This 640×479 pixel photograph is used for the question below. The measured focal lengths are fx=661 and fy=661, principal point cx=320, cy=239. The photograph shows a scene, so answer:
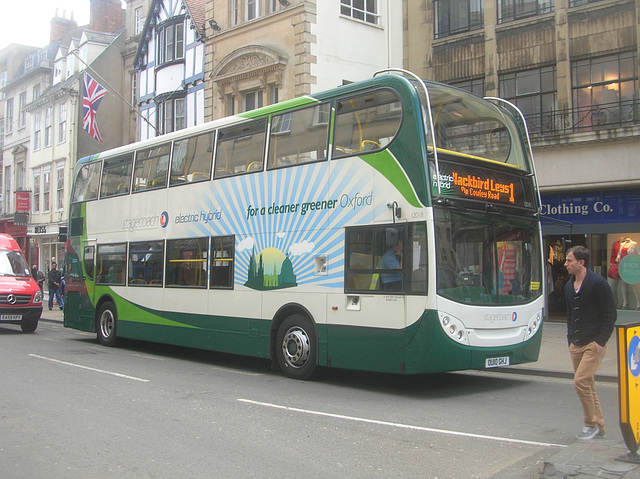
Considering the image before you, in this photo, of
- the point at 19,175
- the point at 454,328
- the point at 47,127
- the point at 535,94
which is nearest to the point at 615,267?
the point at 535,94

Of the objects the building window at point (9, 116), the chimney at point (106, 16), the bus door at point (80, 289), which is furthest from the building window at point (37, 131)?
the bus door at point (80, 289)

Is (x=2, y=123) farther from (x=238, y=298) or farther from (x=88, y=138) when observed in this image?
(x=238, y=298)

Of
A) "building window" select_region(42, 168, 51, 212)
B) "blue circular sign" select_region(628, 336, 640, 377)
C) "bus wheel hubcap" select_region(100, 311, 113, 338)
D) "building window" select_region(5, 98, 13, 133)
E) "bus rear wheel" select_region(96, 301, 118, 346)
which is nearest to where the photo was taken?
"blue circular sign" select_region(628, 336, 640, 377)

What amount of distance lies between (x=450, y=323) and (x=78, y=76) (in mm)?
32896

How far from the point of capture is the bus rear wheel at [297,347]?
33.4 feet

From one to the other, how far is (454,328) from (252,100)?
16.5 m

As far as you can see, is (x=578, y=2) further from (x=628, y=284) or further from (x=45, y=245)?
(x=45, y=245)

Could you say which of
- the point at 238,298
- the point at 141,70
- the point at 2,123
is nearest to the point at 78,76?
the point at 141,70

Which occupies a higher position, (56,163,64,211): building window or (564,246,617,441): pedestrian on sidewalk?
(56,163,64,211): building window

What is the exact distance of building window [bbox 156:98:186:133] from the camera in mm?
27922

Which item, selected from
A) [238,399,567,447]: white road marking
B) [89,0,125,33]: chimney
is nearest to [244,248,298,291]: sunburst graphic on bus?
[238,399,567,447]: white road marking

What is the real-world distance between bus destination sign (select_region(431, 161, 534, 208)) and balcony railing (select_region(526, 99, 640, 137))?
7923 mm

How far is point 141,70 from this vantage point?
1247 inches

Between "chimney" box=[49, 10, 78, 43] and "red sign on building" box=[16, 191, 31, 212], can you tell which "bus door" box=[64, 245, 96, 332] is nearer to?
"red sign on building" box=[16, 191, 31, 212]
